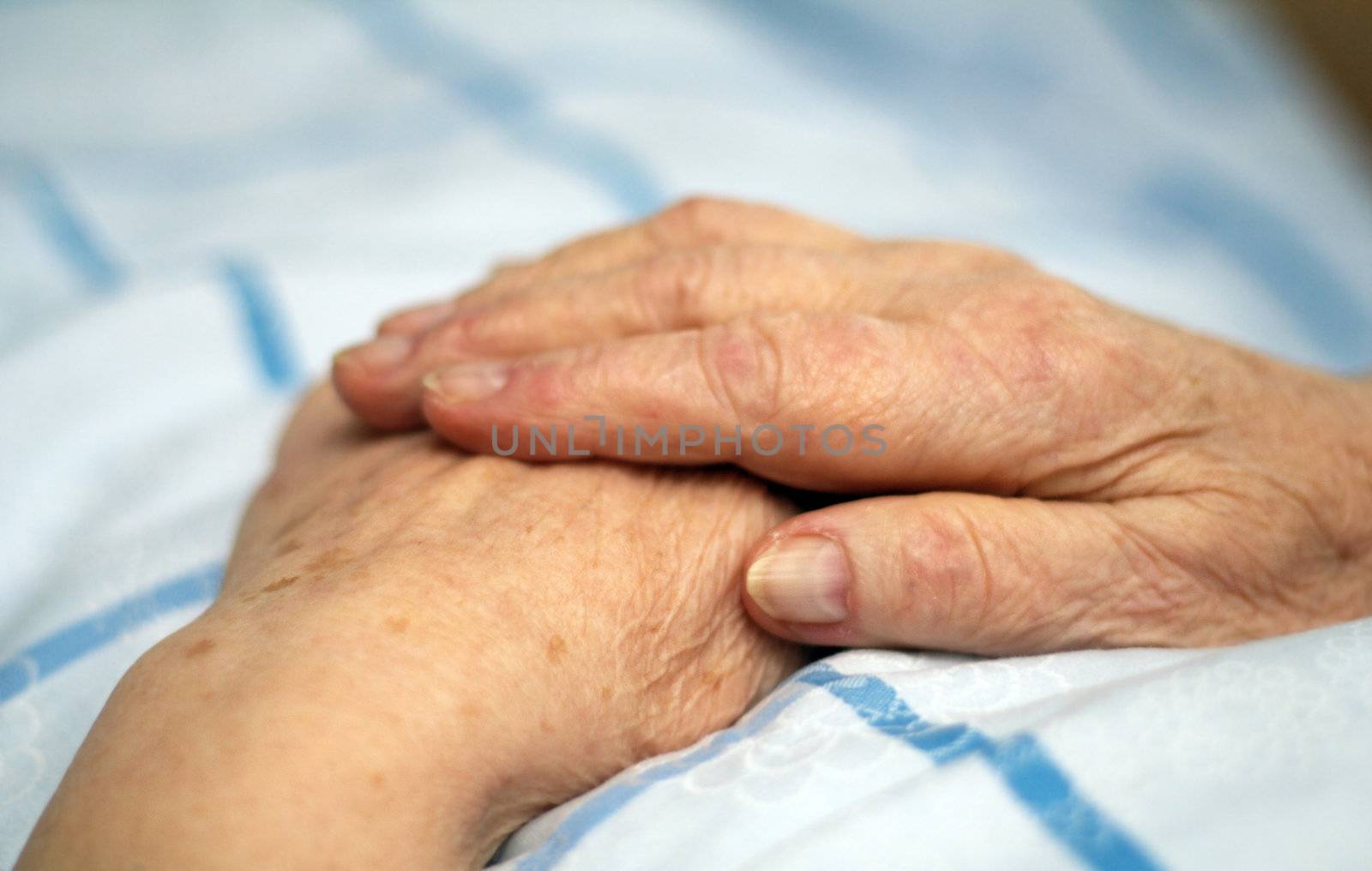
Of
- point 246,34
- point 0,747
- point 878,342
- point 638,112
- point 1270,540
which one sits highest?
point 246,34

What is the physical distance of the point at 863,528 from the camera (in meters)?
0.66

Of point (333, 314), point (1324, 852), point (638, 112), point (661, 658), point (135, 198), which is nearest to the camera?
point (1324, 852)

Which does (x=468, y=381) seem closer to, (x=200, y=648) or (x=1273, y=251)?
(x=200, y=648)

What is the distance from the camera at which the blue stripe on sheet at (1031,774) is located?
509mm

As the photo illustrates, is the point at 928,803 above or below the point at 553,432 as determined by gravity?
below

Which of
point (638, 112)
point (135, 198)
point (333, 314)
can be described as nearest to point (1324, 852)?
point (333, 314)

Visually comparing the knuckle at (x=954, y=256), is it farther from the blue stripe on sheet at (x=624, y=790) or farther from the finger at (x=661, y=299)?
the blue stripe on sheet at (x=624, y=790)

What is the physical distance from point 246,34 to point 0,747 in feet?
3.80

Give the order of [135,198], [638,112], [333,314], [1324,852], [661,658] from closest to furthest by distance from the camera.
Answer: [1324,852]
[661,658]
[333,314]
[135,198]
[638,112]

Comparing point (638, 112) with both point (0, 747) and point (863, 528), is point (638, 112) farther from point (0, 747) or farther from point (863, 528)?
point (0, 747)

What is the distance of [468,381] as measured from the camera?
0.74 m

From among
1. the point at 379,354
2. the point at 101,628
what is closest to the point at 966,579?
the point at 379,354

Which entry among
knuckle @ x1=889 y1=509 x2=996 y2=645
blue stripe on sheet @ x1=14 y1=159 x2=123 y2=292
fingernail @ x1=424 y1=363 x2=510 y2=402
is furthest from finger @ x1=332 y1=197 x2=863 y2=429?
blue stripe on sheet @ x1=14 y1=159 x2=123 y2=292

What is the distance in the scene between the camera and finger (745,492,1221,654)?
2.12 ft
